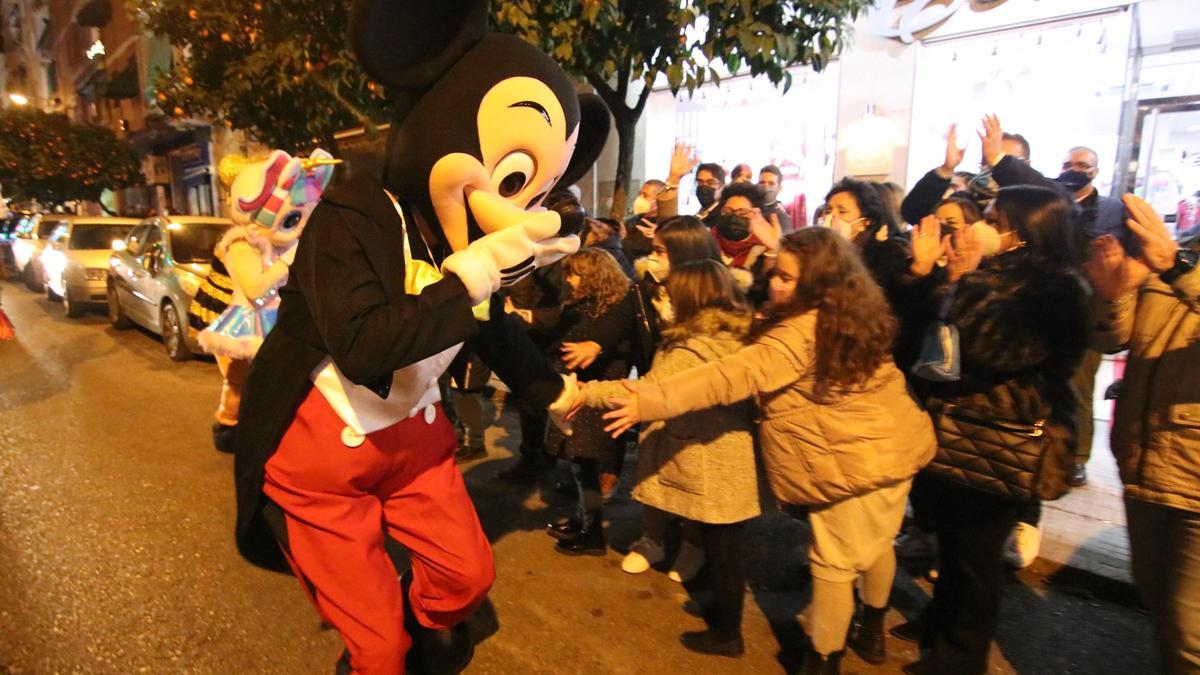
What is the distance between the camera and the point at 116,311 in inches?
396

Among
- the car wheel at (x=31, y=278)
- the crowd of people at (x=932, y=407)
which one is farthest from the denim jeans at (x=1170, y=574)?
the car wheel at (x=31, y=278)

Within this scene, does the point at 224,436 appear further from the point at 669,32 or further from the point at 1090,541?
the point at 1090,541

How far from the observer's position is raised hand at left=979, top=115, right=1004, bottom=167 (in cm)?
422

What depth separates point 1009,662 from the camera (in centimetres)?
281

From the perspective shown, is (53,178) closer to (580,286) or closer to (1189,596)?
(580,286)

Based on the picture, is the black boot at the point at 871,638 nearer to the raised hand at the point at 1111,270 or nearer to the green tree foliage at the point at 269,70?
the raised hand at the point at 1111,270

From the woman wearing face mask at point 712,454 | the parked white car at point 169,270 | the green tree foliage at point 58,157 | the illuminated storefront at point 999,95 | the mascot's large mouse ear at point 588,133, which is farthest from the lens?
the green tree foliage at point 58,157

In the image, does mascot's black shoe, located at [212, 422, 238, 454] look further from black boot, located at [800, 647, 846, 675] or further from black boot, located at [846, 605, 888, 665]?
black boot, located at [846, 605, 888, 665]

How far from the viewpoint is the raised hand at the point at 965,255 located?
262 centimetres

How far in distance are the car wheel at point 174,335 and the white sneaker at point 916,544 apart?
7443mm

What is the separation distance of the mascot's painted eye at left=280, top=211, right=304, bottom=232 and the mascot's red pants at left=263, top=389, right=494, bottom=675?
257cm

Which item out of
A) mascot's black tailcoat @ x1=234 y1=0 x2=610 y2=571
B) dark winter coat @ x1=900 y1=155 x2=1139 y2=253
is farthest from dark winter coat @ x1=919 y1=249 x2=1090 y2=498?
dark winter coat @ x1=900 y1=155 x2=1139 y2=253

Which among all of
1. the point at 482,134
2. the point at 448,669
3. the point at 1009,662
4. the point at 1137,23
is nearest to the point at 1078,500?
the point at 1009,662

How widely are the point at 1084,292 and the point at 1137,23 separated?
561 centimetres
